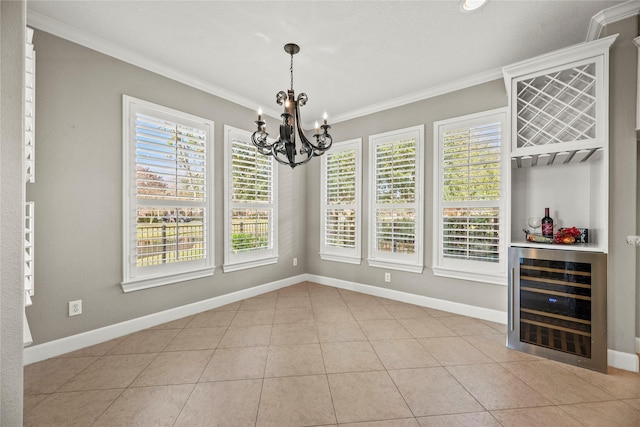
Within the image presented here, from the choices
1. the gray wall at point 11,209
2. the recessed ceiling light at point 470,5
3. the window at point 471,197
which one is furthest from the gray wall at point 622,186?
the gray wall at point 11,209

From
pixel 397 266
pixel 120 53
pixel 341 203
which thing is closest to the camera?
pixel 120 53

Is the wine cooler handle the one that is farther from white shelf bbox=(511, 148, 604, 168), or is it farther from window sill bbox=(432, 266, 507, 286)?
white shelf bbox=(511, 148, 604, 168)

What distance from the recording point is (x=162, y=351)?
2.46 m

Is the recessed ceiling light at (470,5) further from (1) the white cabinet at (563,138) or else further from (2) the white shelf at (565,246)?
(2) the white shelf at (565,246)

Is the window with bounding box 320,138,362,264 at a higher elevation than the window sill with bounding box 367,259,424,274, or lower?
higher

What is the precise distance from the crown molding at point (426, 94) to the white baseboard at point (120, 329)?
9.90ft

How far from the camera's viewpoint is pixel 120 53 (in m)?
2.70

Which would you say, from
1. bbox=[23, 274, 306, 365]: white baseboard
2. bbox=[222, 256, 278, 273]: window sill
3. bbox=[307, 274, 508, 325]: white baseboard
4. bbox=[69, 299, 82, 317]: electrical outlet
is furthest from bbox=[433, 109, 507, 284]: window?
bbox=[69, 299, 82, 317]: electrical outlet

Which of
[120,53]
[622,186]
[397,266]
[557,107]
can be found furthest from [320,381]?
[120,53]

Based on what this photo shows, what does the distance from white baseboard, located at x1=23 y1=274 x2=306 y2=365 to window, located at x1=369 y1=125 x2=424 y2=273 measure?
197 centimetres

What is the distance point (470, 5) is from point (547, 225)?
2.00 metres

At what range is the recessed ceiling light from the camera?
2.09 meters

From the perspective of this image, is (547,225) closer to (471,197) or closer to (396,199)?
(471,197)

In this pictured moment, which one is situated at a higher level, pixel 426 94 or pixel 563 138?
pixel 426 94
